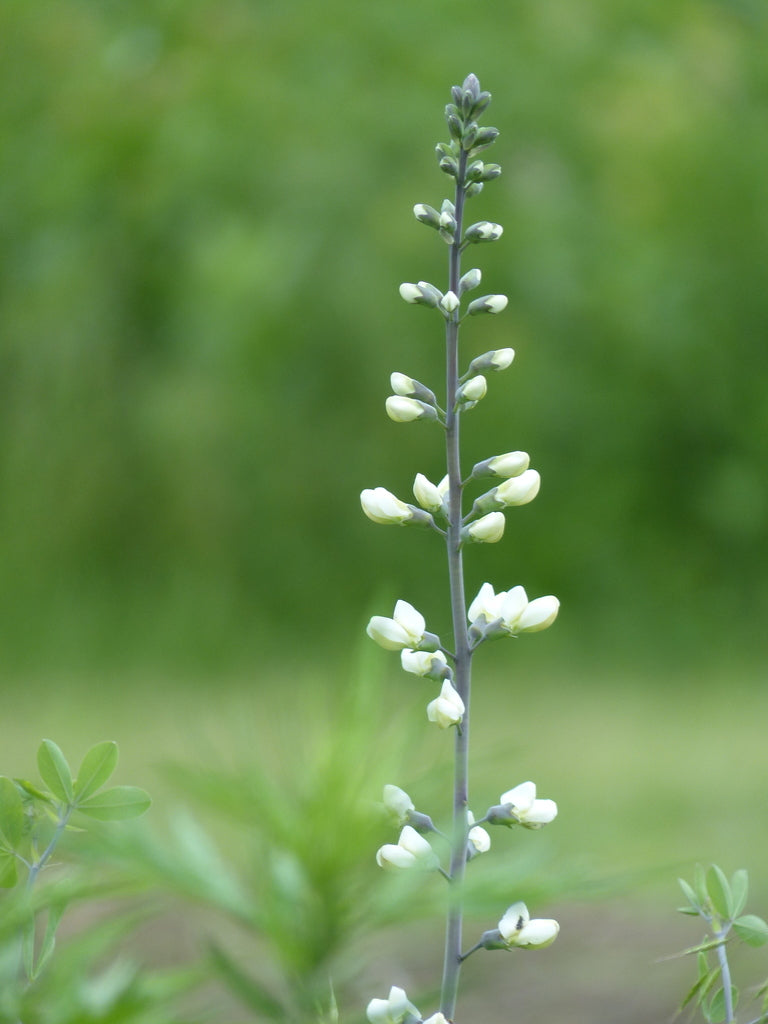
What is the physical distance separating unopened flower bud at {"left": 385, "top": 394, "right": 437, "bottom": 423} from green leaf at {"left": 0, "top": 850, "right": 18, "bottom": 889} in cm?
21

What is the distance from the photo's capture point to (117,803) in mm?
341

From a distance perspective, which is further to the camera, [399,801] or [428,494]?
[428,494]

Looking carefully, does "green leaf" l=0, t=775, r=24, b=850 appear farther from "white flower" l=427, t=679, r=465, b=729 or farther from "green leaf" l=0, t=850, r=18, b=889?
"white flower" l=427, t=679, r=465, b=729

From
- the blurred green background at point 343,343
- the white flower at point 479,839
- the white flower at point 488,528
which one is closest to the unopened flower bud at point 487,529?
the white flower at point 488,528

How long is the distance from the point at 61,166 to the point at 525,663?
141cm

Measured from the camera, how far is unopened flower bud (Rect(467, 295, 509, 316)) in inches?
18.6

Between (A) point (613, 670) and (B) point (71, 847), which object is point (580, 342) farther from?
(B) point (71, 847)

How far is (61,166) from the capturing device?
2.51 m

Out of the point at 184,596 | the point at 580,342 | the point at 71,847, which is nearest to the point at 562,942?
the point at 184,596

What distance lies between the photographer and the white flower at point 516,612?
0.44m

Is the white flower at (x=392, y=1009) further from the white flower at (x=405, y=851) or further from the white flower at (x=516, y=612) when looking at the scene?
the white flower at (x=516, y=612)

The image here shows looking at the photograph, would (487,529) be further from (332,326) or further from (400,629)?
(332,326)

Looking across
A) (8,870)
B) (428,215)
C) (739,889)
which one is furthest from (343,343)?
(8,870)

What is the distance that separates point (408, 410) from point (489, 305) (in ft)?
0.20
